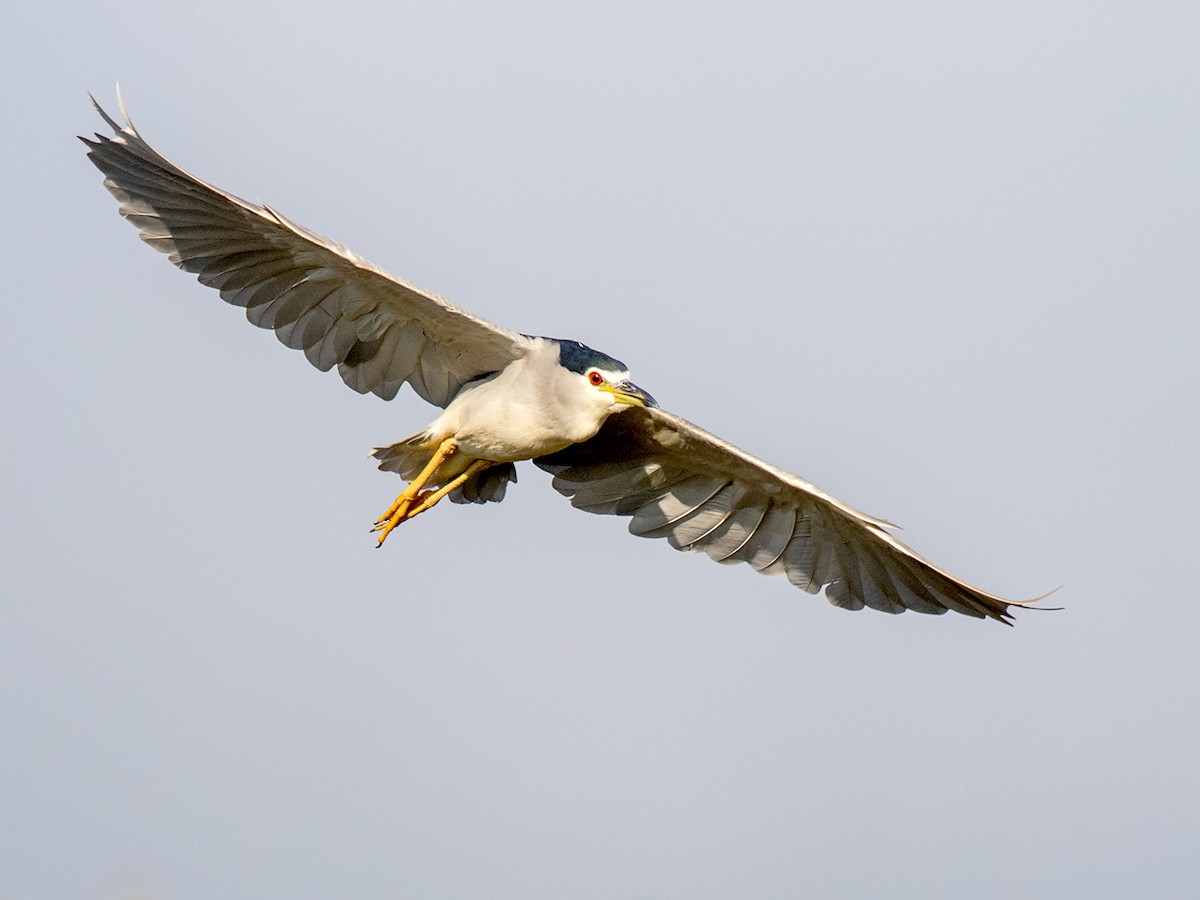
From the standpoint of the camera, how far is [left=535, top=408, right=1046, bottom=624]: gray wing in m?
9.62

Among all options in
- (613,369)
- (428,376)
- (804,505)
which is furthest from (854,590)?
(428,376)

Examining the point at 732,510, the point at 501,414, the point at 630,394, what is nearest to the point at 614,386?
the point at 630,394

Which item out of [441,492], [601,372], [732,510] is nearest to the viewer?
[601,372]

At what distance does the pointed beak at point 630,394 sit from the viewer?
8.88 m

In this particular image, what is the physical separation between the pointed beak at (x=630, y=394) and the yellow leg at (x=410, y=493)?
974 mm

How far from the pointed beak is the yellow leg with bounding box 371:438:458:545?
0.97 meters

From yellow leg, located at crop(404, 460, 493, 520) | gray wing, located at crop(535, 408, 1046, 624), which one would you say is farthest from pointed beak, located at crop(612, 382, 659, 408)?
yellow leg, located at crop(404, 460, 493, 520)

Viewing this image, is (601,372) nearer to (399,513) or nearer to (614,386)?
(614,386)

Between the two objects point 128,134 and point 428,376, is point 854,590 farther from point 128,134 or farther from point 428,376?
point 128,134

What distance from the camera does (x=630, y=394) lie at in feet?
29.3

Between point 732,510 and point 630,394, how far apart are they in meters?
1.49

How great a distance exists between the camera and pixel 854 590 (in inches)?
393

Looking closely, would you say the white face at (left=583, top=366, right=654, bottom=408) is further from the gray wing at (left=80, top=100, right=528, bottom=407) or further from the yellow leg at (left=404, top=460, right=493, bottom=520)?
the yellow leg at (left=404, top=460, right=493, bottom=520)

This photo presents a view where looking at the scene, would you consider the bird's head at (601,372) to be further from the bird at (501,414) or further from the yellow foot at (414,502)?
the yellow foot at (414,502)
